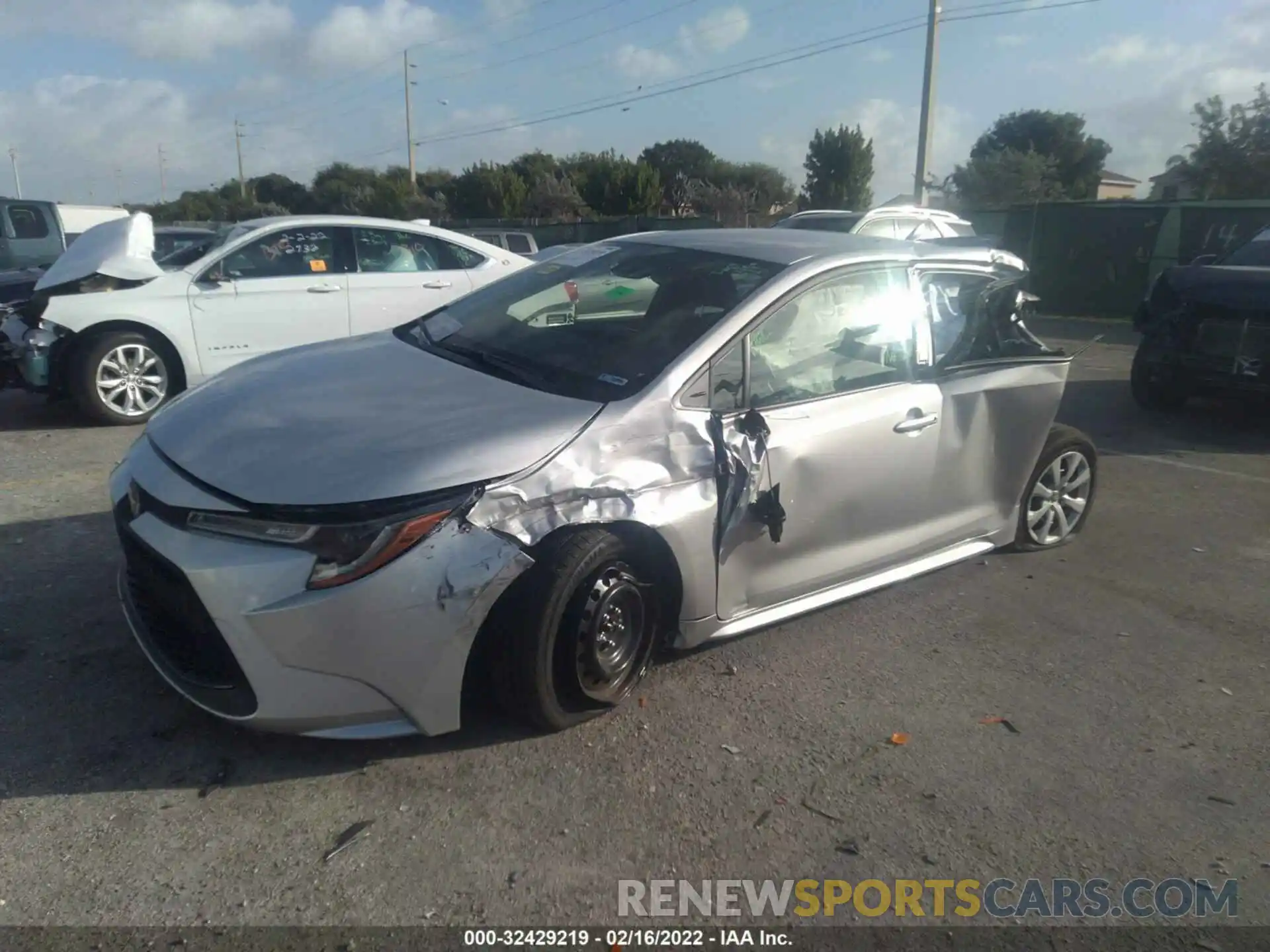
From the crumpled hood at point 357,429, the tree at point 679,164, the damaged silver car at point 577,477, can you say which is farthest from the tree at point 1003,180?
the crumpled hood at point 357,429

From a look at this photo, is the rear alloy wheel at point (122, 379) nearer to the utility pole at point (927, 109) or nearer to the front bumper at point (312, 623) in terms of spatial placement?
the front bumper at point (312, 623)

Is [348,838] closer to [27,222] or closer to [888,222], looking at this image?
[888,222]

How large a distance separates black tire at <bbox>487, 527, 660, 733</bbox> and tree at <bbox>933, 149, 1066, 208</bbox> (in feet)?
146

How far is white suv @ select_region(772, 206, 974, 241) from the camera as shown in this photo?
536 inches

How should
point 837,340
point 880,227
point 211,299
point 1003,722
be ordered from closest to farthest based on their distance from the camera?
point 1003,722 < point 837,340 < point 211,299 < point 880,227

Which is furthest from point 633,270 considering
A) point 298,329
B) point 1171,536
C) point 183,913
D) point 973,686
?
point 298,329

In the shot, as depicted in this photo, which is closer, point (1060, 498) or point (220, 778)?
point (220, 778)

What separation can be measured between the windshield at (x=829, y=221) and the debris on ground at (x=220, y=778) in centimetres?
1204

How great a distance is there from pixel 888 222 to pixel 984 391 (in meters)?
10.2

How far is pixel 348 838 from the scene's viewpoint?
9.07ft

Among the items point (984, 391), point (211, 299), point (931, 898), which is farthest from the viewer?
point (211, 299)

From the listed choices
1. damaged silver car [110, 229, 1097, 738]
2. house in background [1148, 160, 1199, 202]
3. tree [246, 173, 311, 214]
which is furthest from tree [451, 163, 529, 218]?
damaged silver car [110, 229, 1097, 738]

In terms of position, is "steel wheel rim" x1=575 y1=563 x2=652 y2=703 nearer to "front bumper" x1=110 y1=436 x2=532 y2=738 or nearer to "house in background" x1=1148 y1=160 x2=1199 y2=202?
"front bumper" x1=110 y1=436 x2=532 y2=738

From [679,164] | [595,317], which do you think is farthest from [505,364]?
[679,164]
